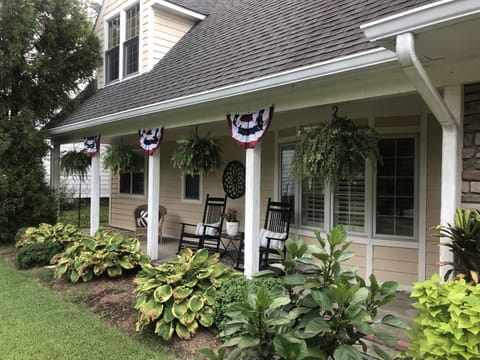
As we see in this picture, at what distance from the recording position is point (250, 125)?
4371mm

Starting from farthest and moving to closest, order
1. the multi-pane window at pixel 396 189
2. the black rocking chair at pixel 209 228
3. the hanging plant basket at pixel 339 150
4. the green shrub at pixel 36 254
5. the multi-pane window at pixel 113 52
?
the multi-pane window at pixel 113 52
the black rocking chair at pixel 209 228
the green shrub at pixel 36 254
the multi-pane window at pixel 396 189
the hanging plant basket at pixel 339 150

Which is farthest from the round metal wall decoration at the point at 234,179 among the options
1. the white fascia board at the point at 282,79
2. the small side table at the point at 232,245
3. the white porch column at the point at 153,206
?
the white fascia board at the point at 282,79

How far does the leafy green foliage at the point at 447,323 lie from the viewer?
1901 mm

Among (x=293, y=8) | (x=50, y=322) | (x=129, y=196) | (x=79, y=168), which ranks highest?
(x=293, y=8)

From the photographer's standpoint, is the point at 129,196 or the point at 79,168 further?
the point at 129,196

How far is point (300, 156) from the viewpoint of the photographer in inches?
157

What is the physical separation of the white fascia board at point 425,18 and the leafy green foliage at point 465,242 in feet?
4.24

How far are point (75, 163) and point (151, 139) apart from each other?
3288 mm

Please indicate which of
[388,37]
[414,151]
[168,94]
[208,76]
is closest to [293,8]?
[208,76]

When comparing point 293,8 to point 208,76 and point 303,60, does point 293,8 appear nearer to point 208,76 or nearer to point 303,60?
point 208,76

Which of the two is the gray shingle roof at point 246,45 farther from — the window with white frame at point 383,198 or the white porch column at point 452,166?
the window with white frame at point 383,198

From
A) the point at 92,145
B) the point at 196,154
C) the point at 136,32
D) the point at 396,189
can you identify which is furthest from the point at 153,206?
the point at 136,32

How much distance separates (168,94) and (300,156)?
2.57 m

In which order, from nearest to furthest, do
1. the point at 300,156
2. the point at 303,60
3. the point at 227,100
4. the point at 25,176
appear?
the point at 303,60 → the point at 300,156 → the point at 227,100 → the point at 25,176
